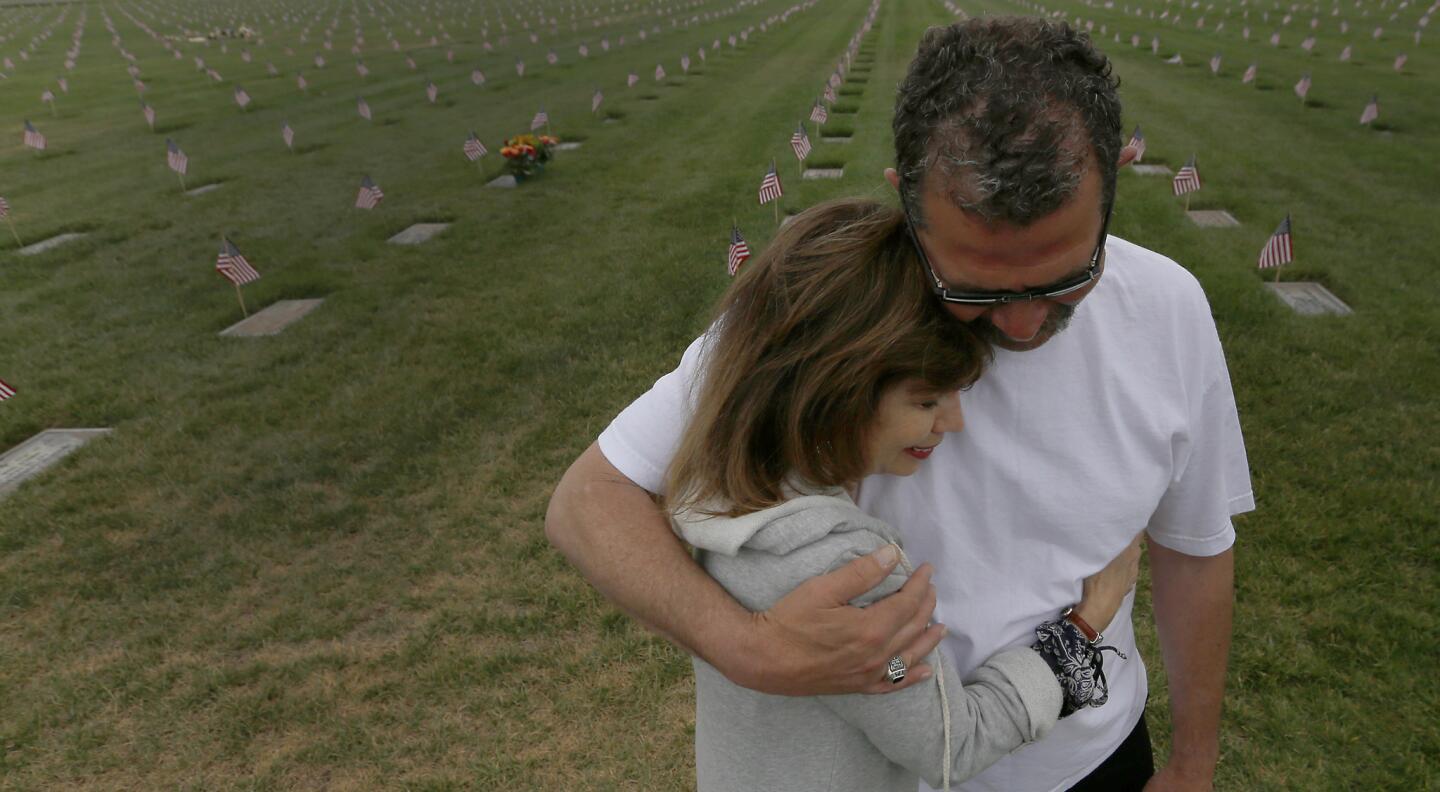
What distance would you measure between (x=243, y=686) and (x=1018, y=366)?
129 inches

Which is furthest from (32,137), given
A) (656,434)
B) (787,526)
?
(787,526)

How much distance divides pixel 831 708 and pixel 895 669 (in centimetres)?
14

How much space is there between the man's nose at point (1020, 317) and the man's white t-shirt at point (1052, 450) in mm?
95

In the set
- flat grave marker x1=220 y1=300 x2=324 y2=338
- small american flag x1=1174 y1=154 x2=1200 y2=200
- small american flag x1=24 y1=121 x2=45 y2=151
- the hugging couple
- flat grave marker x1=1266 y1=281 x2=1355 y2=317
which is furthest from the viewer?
small american flag x1=24 y1=121 x2=45 y2=151

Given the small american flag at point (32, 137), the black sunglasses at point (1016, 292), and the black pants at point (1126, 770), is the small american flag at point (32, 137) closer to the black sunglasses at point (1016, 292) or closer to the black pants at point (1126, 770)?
the black sunglasses at point (1016, 292)

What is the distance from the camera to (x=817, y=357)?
3.46 ft

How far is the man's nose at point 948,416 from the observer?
43.5 inches

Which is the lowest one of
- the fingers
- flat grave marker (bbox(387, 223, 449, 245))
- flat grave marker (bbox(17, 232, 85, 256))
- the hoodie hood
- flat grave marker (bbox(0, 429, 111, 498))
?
flat grave marker (bbox(0, 429, 111, 498))

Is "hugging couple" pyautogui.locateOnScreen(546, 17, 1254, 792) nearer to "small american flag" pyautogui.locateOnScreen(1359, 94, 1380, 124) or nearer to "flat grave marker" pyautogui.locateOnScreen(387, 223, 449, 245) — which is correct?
"flat grave marker" pyautogui.locateOnScreen(387, 223, 449, 245)

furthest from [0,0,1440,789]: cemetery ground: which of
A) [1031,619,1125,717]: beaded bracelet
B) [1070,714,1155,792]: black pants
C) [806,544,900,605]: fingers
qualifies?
[1070,714,1155,792]: black pants

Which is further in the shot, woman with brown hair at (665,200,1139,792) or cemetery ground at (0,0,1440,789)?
cemetery ground at (0,0,1440,789)

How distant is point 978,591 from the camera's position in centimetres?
121

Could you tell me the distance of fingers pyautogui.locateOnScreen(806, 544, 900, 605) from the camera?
38.3 inches

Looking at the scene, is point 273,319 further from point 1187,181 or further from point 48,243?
point 1187,181
